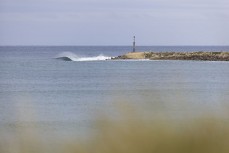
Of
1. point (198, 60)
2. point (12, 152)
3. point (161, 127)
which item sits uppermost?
point (161, 127)

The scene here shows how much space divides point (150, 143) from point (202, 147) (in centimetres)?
29

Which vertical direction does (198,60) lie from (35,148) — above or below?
below

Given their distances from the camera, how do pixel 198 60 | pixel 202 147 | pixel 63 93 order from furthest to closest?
1. pixel 198 60
2. pixel 63 93
3. pixel 202 147

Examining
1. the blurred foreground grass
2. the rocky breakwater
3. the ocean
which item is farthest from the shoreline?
the blurred foreground grass

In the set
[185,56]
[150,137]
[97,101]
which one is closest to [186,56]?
[185,56]

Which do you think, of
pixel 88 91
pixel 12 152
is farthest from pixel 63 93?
pixel 12 152

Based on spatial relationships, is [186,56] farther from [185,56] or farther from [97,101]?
[97,101]

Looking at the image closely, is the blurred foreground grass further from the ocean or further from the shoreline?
the shoreline

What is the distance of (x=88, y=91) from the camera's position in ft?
129

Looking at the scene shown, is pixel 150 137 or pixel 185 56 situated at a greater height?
pixel 150 137

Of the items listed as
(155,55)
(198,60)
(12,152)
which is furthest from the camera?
(155,55)

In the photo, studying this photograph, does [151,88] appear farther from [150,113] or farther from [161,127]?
[161,127]

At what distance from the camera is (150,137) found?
153 inches

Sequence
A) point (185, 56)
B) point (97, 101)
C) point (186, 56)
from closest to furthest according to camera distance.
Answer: point (97, 101) < point (186, 56) < point (185, 56)
